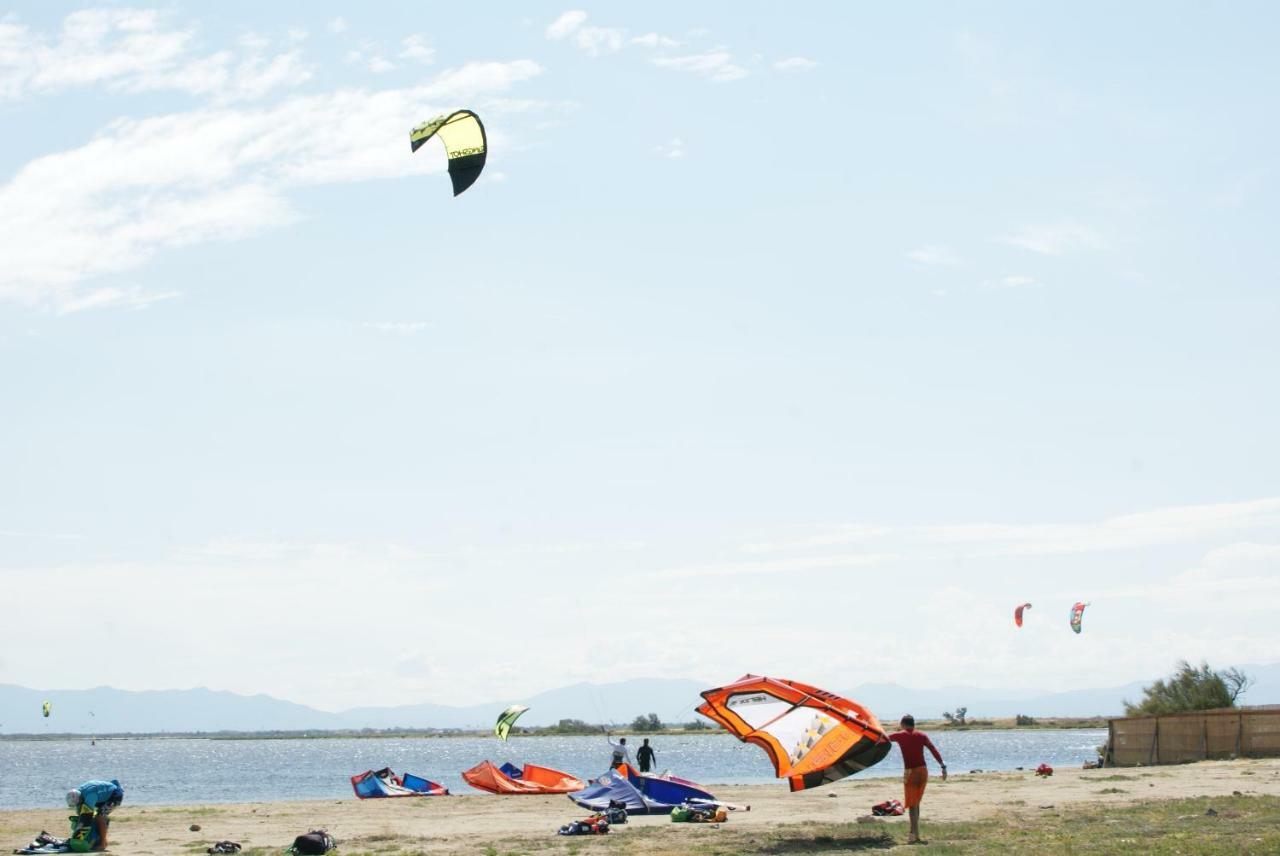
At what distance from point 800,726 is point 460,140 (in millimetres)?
7455

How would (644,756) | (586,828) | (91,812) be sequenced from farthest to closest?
(644,756) < (586,828) < (91,812)

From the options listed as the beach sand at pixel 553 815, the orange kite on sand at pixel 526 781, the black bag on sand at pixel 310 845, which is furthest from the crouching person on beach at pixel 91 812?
the orange kite on sand at pixel 526 781

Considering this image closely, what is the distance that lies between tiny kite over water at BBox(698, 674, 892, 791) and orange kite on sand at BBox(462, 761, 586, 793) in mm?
11227

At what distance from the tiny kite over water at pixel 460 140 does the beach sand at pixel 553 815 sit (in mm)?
7054

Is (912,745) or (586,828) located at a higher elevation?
(912,745)

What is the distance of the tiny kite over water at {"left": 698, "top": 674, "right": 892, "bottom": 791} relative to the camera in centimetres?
1484

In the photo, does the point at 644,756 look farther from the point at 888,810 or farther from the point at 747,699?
Result: the point at 747,699

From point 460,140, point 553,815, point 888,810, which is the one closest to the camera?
point 460,140

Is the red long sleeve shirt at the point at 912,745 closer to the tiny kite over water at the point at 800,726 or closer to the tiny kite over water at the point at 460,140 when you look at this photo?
the tiny kite over water at the point at 800,726

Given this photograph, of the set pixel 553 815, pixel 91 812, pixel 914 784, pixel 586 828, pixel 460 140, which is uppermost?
pixel 460 140

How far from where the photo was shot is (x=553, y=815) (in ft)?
64.8

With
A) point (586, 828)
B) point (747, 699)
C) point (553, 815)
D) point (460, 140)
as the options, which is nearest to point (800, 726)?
point (747, 699)

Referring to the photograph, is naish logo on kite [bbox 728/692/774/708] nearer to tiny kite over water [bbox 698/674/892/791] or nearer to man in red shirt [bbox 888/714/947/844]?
tiny kite over water [bbox 698/674/892/791]

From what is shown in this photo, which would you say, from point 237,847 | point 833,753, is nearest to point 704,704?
point 833,753
